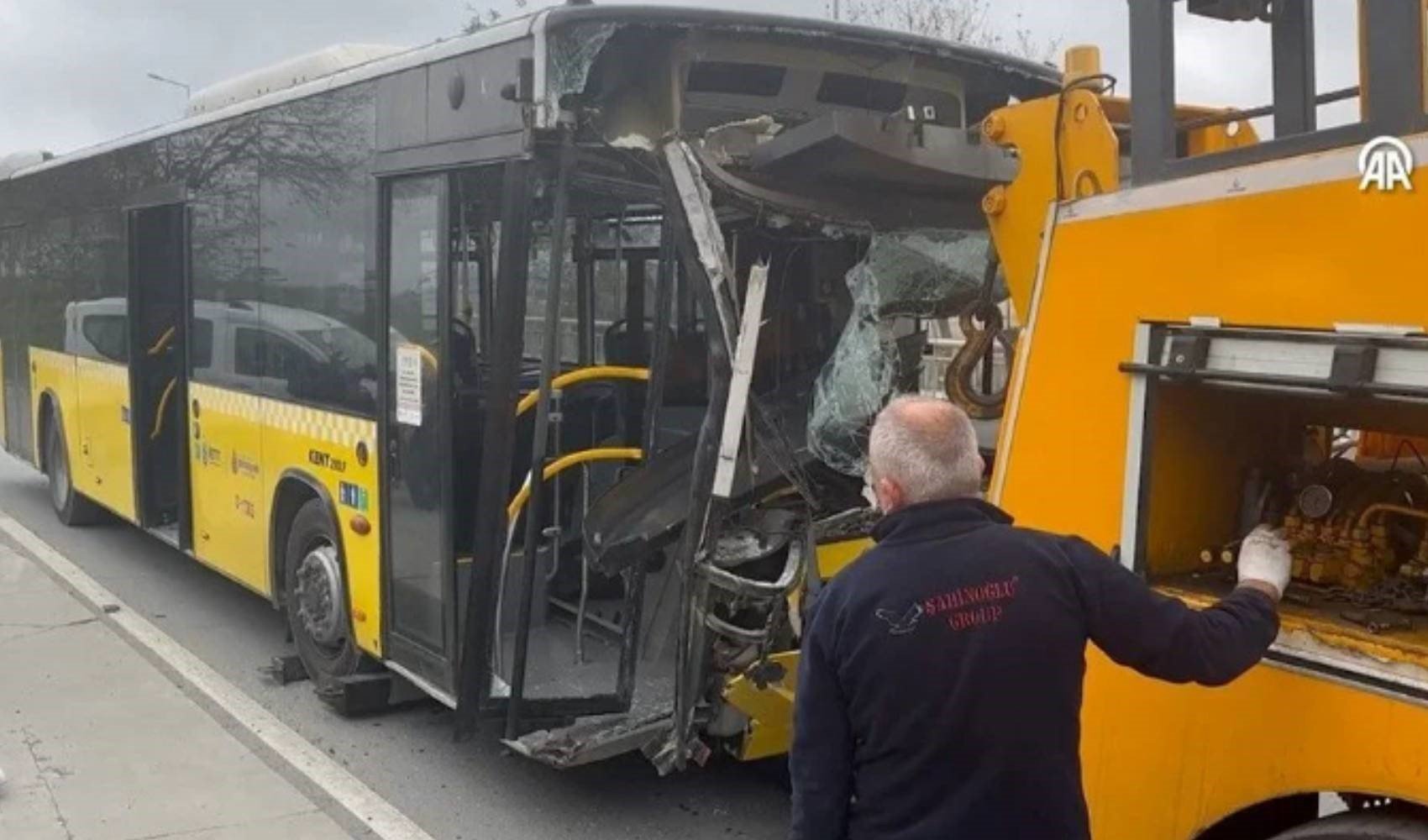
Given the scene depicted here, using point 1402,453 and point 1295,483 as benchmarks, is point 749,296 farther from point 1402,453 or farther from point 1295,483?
point 1402,453

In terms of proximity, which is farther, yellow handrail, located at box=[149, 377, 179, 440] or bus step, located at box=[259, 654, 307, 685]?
yellow handrail, located at box=[149, 377, 179, 440]

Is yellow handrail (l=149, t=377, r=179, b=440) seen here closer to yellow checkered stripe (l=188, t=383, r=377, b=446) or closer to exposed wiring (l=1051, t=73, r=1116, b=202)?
yellow checkered stripe (l=188, t=383, r=377, b=446)

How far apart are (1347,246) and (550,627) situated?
13.7ft

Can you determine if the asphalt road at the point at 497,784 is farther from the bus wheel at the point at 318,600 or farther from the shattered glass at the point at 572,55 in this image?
the shattered glass at the point at 572,55

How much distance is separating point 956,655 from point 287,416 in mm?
5213

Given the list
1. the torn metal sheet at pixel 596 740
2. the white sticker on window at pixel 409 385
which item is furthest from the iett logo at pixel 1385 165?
the white sticker on window at pixel 409 385

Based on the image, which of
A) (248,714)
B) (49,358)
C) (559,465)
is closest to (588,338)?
(559,465)

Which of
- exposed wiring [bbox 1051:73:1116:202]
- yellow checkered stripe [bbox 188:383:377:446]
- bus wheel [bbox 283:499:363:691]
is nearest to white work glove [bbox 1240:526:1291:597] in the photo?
exposed wiring [bbox 1051:73:1116:202]

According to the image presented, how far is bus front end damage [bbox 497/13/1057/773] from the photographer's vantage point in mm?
4691

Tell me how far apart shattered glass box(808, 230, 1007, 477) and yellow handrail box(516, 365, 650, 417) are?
32.8 inches

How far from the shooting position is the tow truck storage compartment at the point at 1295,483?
282 centimetres

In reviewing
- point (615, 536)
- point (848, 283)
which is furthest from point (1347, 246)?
point (615, 536)

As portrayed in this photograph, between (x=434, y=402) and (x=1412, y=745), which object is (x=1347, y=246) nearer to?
(x=1412, y=745)

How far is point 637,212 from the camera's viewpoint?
5.99 meters
